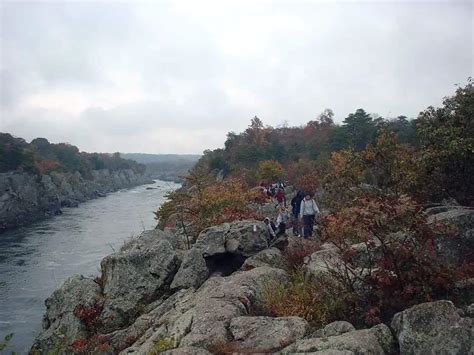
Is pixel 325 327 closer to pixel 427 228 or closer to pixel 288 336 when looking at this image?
pixel 288 336

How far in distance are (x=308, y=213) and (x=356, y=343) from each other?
1051 centimetres

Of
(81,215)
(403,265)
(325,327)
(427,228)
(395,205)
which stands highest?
(395,205)

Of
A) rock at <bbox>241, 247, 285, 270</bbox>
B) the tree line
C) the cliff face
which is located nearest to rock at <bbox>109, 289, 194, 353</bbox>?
rock at <bbox>241, 247, 285, 270</bbox>

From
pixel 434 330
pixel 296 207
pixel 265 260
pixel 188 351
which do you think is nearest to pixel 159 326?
pixel 188 351

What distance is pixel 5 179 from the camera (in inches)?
2704

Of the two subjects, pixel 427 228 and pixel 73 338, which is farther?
pixel 73 338

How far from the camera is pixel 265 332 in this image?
9.40m

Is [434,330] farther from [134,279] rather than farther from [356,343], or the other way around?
[134,279]

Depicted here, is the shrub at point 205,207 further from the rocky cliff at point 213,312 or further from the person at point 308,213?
the person at point 308,213

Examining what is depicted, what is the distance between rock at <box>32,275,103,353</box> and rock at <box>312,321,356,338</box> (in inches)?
374

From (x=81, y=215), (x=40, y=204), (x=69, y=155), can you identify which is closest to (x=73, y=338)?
(x=81, y=215)

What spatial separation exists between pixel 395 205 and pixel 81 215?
235ft

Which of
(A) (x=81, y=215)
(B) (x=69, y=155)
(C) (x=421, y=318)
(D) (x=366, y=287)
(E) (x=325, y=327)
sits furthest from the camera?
(B) (x=69, y=155)

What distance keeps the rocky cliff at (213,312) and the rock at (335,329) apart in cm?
2
